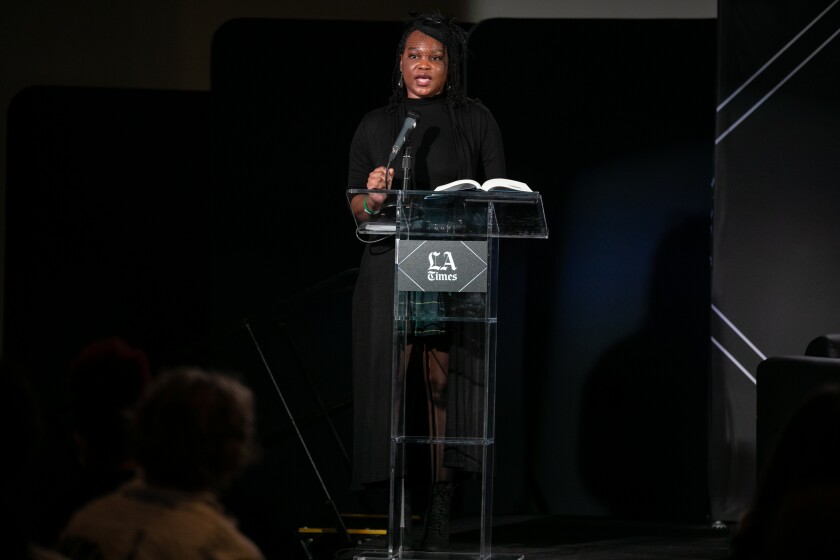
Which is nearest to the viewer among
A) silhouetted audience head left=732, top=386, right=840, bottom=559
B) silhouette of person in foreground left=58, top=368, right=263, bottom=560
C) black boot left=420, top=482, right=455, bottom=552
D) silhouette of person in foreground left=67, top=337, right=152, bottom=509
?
silhouetted audience head left=732, top=386, right=840, bottom=559

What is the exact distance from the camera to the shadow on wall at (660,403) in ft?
16.4

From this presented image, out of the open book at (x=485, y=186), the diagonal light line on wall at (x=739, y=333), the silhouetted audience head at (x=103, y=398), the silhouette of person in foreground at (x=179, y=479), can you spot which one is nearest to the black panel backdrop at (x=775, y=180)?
the diagonal light line on wall at (x=739, y=333)

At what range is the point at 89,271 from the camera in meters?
5.23

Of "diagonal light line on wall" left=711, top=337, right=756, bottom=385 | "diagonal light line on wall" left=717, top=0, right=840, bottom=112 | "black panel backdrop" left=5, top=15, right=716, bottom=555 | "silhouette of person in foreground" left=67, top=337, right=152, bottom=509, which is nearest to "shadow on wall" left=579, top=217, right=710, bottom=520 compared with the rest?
"black panel backdrop" left=5, top=15, right=716, bottom=555

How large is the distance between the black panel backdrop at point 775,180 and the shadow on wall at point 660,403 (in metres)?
0.26

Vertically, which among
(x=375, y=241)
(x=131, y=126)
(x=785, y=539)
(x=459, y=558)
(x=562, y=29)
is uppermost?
(x=562, y=29)

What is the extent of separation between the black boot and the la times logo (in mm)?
677

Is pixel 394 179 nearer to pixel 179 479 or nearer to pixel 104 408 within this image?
pixel 104 408

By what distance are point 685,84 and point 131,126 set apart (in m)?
2.45

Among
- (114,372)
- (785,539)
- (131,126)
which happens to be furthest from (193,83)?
(785,539)

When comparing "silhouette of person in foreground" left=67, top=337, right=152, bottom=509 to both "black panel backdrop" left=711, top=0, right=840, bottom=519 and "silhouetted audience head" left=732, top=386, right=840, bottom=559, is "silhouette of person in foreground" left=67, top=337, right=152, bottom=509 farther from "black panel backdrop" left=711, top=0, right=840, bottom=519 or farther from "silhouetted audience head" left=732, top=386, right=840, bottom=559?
"black panel backdrop" left=711, top=0, right=840, bottom=519

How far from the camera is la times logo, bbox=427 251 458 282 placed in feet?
10.9

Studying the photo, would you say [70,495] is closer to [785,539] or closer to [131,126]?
[785,539]

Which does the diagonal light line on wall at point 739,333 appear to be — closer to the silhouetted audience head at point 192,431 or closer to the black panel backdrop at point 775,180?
the black panel backdrop at point 775,180
